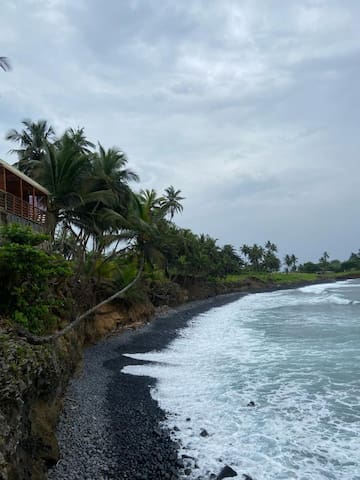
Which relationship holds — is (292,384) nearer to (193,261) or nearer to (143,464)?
(143,464)

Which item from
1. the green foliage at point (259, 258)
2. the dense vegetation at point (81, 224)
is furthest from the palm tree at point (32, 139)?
the green foliage at point (259, 258)

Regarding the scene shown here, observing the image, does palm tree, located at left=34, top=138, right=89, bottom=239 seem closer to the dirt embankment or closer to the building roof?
the building roof

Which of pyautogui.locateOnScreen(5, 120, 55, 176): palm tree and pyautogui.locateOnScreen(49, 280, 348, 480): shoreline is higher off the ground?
pyautogui.locateOnScreen(5, 120, 55, 176): palm tree

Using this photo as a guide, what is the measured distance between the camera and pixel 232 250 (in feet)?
259

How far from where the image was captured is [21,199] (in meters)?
15.2

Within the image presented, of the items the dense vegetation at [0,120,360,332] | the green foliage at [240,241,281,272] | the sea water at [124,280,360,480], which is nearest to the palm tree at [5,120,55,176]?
the dense vegetation at [0,120,360,332]

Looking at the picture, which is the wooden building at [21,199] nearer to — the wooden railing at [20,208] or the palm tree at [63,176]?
the wooden railing at [20,208]

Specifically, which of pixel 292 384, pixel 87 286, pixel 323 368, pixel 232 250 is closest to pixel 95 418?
pixel 292 384

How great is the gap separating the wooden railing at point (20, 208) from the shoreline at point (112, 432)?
6555mm

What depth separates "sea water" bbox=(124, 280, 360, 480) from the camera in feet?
23.0

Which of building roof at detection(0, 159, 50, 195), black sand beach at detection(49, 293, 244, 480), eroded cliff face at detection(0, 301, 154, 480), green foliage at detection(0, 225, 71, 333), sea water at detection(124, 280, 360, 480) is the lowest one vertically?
sea water at detection(124, 280, 360, 480)

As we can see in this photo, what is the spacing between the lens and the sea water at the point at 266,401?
7018 millimetres

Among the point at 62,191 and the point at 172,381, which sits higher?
the point at 62,191

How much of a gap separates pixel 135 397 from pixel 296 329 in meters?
15.2
